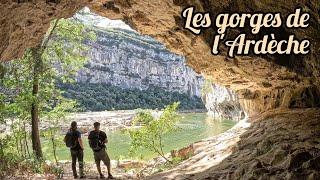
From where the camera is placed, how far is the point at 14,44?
7.80 m

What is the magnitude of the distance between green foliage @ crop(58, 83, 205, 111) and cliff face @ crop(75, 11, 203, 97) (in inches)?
126

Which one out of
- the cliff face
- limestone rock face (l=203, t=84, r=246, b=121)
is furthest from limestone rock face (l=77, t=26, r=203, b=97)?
limestone rock face (l=203, t=84, r=246, b=121)

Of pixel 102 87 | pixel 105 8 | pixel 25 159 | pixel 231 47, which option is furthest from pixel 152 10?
pixel 102 87

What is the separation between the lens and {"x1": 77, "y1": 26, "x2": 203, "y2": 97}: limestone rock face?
4190 inches

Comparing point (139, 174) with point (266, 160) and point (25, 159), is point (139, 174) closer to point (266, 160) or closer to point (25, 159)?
point (25, 159)

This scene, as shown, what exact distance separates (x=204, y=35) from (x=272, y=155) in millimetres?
3037

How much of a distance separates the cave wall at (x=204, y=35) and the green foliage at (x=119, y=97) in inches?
2645

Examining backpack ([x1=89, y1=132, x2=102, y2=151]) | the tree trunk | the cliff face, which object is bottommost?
backpack ([x1=89, y1=132, x2=102, y2=151])

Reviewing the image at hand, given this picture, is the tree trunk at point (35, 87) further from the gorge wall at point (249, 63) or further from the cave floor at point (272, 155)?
the cave floor at point (272, 155)

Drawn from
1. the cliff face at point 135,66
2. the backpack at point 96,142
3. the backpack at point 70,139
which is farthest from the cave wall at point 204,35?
the cliff face at point 135,66

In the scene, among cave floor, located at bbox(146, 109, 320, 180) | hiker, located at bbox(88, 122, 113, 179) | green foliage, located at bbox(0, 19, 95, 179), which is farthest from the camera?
green foliage, located at bbox(0, 19, 95, 179)

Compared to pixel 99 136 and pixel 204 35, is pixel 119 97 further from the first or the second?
pixel 204 35

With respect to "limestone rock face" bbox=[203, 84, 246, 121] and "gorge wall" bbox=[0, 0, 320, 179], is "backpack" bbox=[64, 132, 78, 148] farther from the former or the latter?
"limestone rock face" bbox=[203, 84, 246, 121]

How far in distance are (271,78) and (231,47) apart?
6.45 ft
